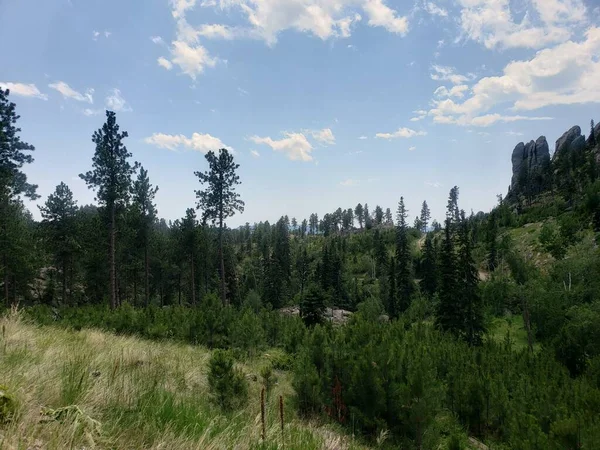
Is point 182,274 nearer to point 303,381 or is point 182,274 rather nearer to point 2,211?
point 2,211

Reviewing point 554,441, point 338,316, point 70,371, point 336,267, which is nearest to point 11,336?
point 70,371

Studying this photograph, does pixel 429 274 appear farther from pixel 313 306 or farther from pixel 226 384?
pixel 226 384

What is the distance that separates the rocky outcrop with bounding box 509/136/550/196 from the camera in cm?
10944

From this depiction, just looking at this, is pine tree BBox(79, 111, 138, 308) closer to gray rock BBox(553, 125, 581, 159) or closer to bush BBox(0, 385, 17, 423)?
bush BBox(0, 385, 17, 423)

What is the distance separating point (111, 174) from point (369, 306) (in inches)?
1664

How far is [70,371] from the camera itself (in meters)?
3.33

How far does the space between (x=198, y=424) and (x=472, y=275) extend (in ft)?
114

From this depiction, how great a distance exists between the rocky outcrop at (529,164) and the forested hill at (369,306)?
21822mm

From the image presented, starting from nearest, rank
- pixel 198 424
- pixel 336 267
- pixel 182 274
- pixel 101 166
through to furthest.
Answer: pixel 198 424
pixel 101 166
pixel 182 274
pixel 336 267

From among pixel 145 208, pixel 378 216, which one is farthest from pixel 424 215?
pixel 145 208

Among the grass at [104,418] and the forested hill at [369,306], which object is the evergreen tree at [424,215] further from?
Result: the grass at [104,418]

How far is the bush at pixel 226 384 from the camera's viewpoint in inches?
240

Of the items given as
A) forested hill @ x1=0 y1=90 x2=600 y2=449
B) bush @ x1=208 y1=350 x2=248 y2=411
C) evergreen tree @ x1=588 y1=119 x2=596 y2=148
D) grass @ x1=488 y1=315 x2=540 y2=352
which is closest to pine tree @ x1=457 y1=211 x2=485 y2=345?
forested hill @ x1=0 y1=90 x2=600 y2=449

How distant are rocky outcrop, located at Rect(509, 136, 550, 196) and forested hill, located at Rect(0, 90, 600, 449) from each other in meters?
21.8
